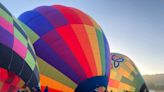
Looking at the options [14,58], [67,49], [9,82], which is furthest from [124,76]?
[9,82]

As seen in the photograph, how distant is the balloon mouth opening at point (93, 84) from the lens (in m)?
14.2

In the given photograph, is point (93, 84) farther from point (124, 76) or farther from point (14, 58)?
point (124, 76)

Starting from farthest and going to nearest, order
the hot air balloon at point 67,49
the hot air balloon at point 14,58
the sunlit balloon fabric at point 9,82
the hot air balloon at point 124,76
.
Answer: the hot air balloon at point 124,76
the hot air balloon at point 67,49
the hot air balloon at point 14,58
the sunlit balloon fabric at point 9,82

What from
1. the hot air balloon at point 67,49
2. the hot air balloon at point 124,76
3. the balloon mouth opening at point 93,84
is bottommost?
the hot air balloon at point 124,76

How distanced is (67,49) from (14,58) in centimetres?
426

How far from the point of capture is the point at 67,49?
48.0 feet

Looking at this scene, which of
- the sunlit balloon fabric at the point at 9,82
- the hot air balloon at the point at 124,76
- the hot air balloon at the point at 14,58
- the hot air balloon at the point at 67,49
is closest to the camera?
the sunlit balloon fabric at the point at 9,82

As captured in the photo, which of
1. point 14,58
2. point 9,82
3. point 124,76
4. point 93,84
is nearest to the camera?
point 9,82

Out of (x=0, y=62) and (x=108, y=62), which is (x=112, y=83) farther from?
(x=0, y=62)

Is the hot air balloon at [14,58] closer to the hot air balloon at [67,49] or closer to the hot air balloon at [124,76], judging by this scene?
the hot air balloon at [67,49]

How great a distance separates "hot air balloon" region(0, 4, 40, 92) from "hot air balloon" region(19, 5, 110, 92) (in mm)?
2334

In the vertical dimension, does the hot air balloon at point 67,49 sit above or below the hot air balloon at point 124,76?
above

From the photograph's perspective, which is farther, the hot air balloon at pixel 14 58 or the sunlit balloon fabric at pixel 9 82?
the hot air balloon at pixel 14 58

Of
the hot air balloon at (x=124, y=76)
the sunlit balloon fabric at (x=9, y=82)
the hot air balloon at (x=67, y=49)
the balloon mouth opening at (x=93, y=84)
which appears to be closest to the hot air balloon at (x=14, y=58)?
the sunlit balloon fabric at (x=9, y=82)
